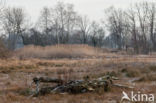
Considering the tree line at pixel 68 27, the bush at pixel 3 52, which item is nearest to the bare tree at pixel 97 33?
Answer: the tree line at pixel 68 27

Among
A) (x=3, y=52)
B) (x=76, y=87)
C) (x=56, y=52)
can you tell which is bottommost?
(x=76, y=87)

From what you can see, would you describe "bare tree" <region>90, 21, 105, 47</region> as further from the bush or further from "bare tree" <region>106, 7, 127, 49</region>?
the bush

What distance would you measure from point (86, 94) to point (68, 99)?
0.64m

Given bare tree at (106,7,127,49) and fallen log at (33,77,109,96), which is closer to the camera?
fallen log at (33,77,109,96)

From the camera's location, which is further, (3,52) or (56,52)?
(56,52)

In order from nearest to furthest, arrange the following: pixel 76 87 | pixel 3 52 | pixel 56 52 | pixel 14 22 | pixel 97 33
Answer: pixel 76 87
pixel 3 52
pixel 56 52
pixel 14 22
pixel 97 33

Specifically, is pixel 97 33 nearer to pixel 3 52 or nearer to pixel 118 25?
pixel 118 25

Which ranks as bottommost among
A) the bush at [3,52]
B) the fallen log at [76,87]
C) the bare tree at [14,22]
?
the fallen log at [76,87]

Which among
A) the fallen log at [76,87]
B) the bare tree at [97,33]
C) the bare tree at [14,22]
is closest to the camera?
the fallen log at [76,87]

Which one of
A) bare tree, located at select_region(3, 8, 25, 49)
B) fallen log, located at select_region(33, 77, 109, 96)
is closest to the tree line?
bare tree, located at select_region(3, 8, 25, 49)

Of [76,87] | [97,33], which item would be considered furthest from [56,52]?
[97,33]

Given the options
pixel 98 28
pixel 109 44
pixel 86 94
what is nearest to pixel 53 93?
pixel 86 94

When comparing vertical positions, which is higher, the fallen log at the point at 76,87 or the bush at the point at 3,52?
the bush at the point at 3,52

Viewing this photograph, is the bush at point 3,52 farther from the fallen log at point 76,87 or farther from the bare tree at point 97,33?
the bare tree at point 97,33
